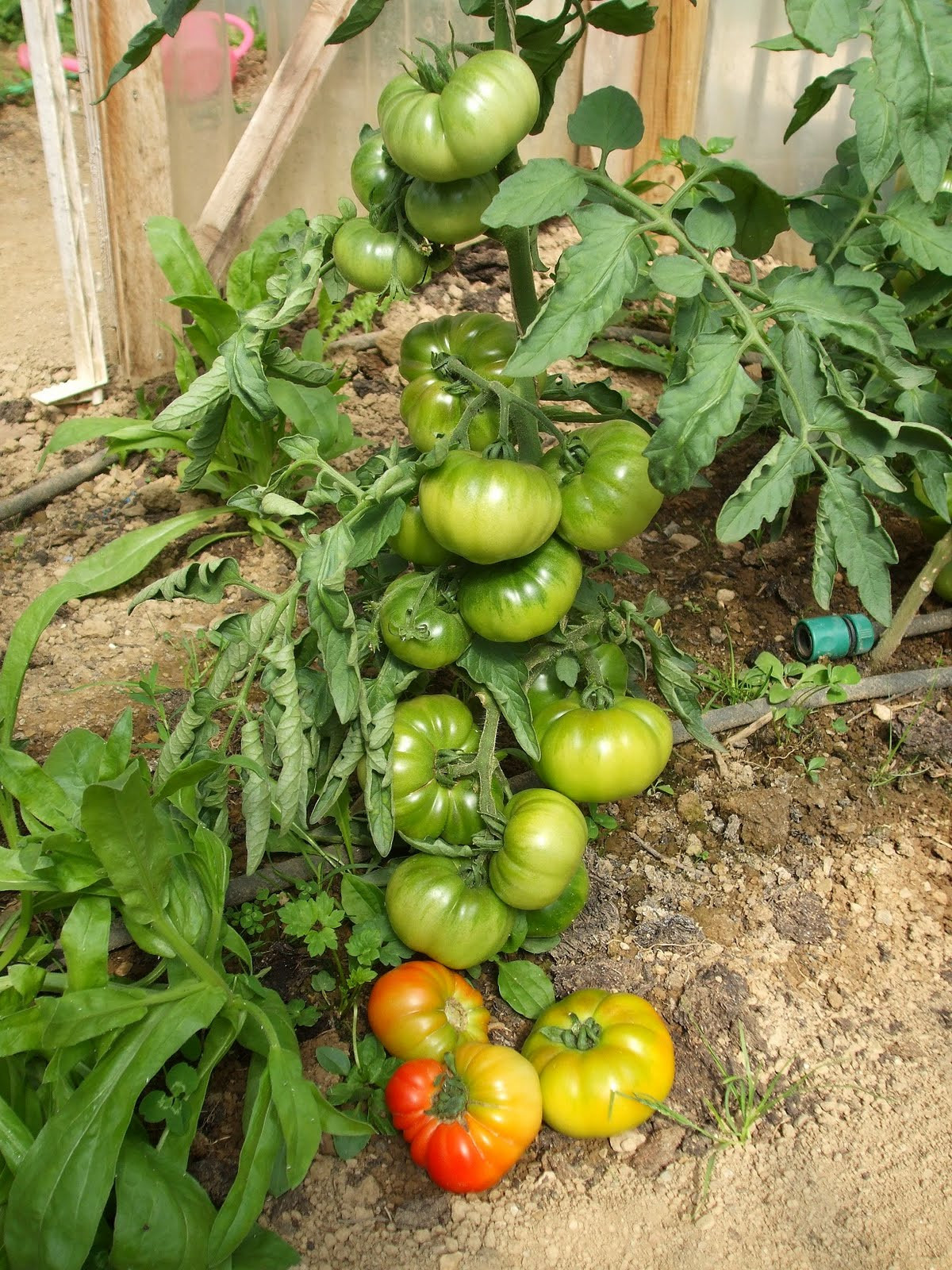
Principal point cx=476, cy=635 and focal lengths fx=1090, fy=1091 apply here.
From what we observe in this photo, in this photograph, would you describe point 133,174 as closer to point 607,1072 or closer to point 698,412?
point 698,412

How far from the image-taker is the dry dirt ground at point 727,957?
149 cm

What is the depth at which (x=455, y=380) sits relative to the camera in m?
1.68

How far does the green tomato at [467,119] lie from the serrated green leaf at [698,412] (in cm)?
37

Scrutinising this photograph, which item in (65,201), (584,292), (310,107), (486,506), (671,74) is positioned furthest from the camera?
(671,74)

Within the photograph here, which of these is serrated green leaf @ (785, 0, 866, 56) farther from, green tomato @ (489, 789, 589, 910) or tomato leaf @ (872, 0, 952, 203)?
green tomato @ (489, 789, 589, 910)

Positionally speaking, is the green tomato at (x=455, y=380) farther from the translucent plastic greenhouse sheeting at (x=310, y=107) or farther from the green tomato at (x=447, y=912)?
the translucent plastic greenhouse sheeting at (x=310, y=107)

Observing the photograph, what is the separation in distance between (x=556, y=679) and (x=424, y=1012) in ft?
1.91

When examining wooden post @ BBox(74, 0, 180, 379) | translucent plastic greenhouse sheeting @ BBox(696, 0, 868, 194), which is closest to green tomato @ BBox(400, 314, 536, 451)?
wooden post @ BBox(74, 0, 180, 379)

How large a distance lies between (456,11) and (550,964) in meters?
2.82

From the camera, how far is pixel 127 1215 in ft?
4.33

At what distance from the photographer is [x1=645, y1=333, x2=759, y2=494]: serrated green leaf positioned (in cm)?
134

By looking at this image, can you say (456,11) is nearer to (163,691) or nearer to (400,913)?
(163,691)

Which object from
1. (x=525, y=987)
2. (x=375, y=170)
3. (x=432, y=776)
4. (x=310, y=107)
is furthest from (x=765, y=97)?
(x=525, y=987)

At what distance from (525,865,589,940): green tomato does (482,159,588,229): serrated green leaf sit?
0.99 metres
